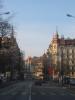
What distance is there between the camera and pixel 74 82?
87.3m

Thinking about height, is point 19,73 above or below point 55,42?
below

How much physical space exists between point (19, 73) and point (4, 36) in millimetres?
89983

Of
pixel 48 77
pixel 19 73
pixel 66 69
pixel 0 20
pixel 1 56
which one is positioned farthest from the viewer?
pixel 48 77

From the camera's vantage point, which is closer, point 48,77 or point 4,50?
point 4,50

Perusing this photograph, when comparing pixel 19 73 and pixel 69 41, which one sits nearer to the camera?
pixel 19 73

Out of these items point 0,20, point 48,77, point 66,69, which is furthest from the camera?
point 48,77

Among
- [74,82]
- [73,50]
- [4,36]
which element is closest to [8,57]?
[4,36]

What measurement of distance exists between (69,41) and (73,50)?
6.69 metres

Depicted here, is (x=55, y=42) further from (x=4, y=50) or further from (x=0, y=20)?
(x=0, y=20)

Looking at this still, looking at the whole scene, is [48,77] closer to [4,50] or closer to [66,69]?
[66,69]

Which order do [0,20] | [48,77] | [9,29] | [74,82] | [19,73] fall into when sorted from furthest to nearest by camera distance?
[48,77], [19,73], [74,82], [9,29], [0,20]

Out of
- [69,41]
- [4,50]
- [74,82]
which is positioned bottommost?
[74,82]

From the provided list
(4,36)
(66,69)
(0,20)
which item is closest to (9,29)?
(4,36)

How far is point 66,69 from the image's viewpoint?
120 meters
